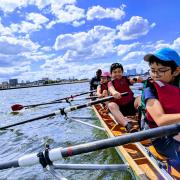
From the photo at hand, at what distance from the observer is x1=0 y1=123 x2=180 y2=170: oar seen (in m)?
3.34

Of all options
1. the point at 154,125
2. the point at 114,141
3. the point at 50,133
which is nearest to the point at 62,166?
the point at 114,141

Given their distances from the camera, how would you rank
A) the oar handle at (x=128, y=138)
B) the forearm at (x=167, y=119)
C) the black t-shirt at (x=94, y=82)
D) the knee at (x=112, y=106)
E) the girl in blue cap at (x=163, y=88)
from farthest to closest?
the black t-shirt at (x=94, y=82), the knee at (x=112, y=106), the girl in blue cap at (x=163, y=88), the forearm at (x=167, y=119), the oar handle at (x=128, y=138)

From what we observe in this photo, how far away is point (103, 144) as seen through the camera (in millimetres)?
3539

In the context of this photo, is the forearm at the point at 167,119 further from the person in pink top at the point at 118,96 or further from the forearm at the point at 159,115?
the person in pink top at the point at 118,96

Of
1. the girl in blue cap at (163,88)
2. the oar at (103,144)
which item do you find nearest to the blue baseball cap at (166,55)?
the girl in blue cap at (163,88)

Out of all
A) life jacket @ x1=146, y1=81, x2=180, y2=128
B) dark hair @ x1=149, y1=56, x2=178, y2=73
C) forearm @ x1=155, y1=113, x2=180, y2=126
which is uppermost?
dark hair @ x1=149, y1=56, x2=178, y2=73

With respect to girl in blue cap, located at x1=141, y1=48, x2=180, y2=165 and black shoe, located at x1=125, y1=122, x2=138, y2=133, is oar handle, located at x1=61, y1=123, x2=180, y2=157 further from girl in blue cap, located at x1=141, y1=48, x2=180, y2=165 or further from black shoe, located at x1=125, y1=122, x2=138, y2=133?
black shoe, located at x1=125, y1=122, x2=138, y2=133

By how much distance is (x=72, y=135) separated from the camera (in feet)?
38.0

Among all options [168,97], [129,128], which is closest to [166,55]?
[168,97]

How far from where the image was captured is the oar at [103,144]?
3340 mm

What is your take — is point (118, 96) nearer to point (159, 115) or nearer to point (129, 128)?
point (129, 128)

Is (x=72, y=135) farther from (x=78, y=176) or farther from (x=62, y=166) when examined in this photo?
(x=62, y=166)

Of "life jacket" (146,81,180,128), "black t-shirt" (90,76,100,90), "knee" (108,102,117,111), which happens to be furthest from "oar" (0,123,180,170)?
"black t-shirt" (90,76,100,90)

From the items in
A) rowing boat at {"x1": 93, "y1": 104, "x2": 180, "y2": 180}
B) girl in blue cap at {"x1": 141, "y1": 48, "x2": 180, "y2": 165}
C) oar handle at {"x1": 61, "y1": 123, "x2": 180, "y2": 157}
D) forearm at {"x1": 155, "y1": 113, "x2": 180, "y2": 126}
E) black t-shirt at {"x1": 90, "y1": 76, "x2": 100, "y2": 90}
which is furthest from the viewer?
black t-shirt at {"x1": 90, "y1": 76, "x2": 100, "y2": 90}
